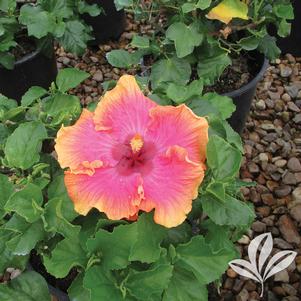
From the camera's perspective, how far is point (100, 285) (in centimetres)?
82

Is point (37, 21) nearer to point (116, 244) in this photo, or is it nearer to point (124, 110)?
point (124, 110)

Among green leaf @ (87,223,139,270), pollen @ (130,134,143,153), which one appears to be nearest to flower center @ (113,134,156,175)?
pollen @ (130,134,143,153)

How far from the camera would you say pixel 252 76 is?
6.45 feet

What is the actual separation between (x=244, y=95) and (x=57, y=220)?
1162mm

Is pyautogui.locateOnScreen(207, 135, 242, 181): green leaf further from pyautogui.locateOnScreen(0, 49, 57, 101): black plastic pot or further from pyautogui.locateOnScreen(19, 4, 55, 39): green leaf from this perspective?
pyautogui.locateOnScreen(0, 49, 57, 101): black plastic pot

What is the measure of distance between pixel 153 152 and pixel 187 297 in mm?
277

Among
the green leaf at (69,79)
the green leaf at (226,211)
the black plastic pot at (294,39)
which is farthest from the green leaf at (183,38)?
the black plastic pot at (294,39)

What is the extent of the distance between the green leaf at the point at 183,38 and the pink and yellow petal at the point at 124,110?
0.65 metres

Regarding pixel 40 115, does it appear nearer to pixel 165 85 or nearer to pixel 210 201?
pixel 165 85

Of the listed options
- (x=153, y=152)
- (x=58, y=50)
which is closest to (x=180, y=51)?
(x=153, y=152)

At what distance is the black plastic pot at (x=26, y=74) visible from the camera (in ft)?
6.69

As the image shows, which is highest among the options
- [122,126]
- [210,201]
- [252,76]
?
[122,126]

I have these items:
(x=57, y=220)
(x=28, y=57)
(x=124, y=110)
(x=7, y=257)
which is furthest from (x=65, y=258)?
(x=28, y=57)

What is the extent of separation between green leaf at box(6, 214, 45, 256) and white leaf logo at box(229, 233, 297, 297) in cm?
58
